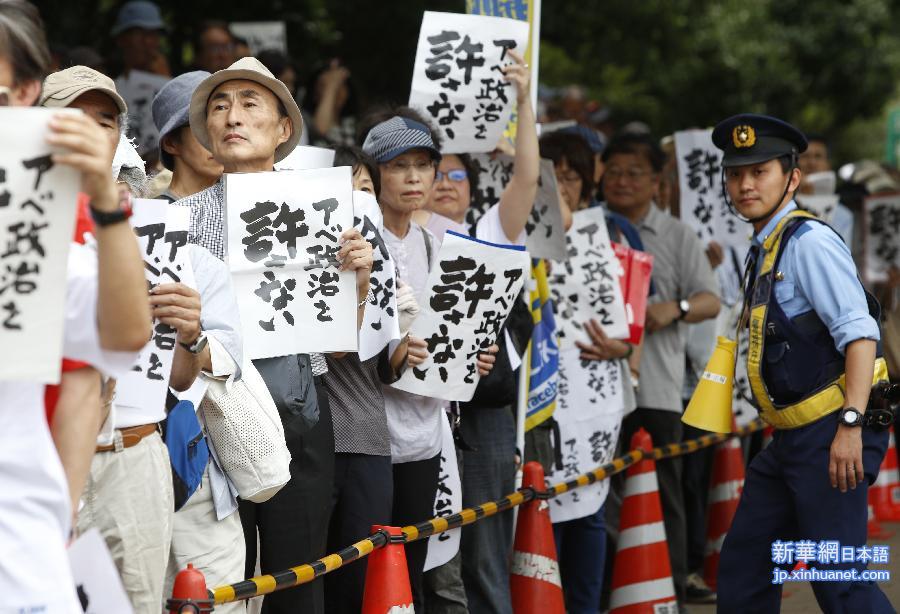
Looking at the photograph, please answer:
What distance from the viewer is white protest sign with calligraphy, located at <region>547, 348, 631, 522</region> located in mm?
7598

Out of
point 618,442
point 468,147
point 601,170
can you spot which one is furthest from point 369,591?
point 601,170

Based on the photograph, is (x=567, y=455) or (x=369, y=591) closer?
(x=369, y=591)

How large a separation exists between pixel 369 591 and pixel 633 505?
2778 mm

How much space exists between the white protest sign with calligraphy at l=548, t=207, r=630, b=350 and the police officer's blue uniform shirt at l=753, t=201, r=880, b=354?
1.85 metres

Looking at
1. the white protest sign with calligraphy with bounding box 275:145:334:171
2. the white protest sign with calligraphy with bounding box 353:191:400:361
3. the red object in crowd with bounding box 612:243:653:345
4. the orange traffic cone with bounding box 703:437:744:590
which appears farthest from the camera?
the orange traffic cone with bounding box 703:437:744:590

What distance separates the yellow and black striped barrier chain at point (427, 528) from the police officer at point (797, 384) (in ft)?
3.37

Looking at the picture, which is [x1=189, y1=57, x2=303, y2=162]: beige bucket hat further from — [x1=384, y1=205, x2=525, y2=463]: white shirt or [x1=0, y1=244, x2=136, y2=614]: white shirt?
[x1=0, y1=244, x2=136, y2=614]: white shirt

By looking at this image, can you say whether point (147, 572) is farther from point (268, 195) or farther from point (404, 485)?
point (404, 485)

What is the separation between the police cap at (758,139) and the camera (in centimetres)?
620

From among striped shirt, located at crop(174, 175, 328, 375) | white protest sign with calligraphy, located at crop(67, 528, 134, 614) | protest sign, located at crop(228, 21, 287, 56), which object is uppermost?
protest sign, located at crop(228, 21, 287, 56)

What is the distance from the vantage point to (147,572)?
13.1 feet

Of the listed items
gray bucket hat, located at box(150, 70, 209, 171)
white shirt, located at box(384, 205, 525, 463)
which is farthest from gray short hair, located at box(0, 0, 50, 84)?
white shirt, located at box(384, 205, 525, 463)

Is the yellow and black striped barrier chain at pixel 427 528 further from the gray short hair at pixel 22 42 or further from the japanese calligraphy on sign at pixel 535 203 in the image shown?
the gray short hair at pixel 22 42

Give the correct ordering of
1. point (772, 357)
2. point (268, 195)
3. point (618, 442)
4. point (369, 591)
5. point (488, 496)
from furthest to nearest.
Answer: point (618, 442) < point (488, 496) < point (772, 357) < point (369, 591) < point (268, 195)
